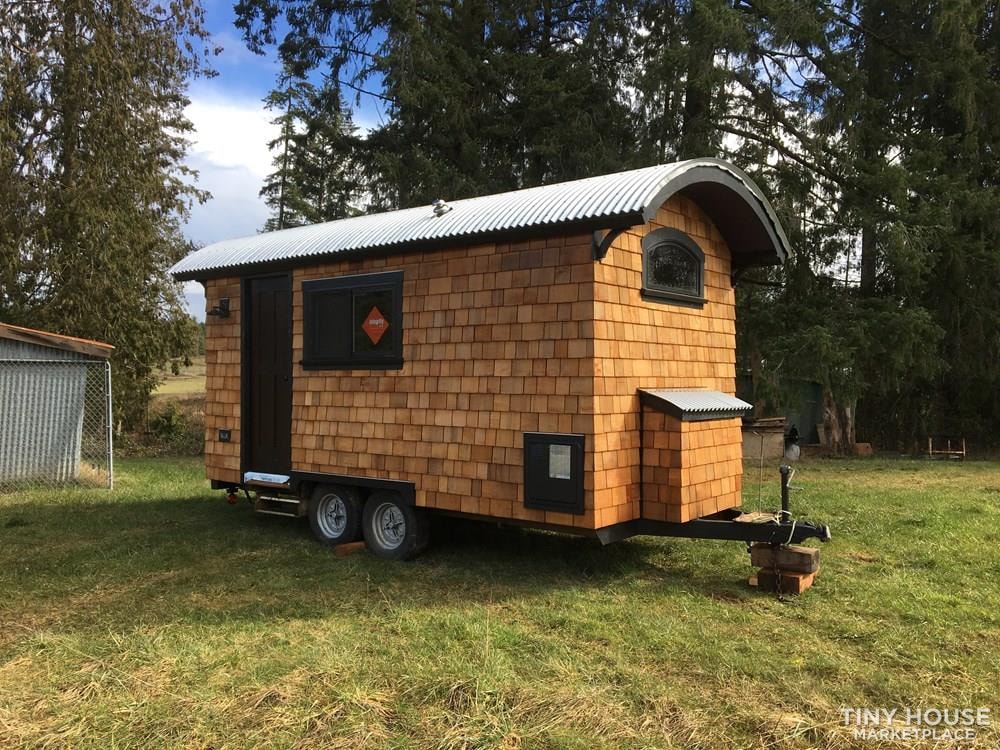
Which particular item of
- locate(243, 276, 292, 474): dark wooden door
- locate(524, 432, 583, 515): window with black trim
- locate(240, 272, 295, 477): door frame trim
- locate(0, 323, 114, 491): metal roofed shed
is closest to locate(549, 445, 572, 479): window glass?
locate(524, 432, 583, 515): window with black trim

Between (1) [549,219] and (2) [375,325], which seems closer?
(1) [549,219]

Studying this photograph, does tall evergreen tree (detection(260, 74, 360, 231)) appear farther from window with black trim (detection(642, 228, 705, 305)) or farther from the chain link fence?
window with black trim (detection(642, 228, 705, 305))

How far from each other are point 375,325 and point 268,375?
5.27 feet

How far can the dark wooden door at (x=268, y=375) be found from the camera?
7.53 meters

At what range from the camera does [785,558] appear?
211 inches

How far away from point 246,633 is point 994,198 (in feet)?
49.3

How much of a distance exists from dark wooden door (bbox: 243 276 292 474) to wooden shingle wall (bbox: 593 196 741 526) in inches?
135

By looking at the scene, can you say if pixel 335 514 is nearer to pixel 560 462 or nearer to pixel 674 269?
pixel 560 462

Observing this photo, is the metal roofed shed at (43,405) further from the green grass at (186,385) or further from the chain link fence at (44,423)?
the green grass at (186,385)

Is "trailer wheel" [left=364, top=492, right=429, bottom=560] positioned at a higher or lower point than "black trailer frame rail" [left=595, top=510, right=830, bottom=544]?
lower

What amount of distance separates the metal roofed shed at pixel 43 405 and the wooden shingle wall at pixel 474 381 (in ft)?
18.6

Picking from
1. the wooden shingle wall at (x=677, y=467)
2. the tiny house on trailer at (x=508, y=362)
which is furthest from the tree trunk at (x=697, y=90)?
the wooden shingle wall at (x=677, y=467)

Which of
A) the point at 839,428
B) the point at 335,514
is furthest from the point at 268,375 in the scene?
the point at 839,428

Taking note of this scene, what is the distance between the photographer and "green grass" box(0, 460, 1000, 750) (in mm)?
3422
